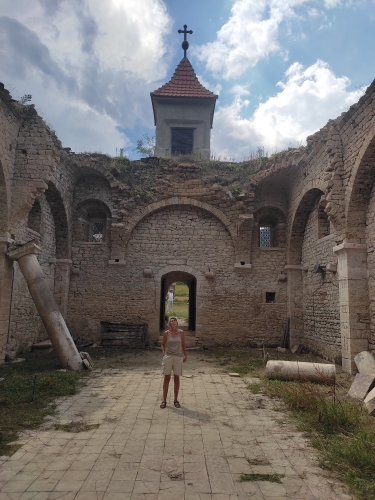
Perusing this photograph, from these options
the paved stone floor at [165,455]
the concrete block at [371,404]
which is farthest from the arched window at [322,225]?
the paved stone floor at [165,455]

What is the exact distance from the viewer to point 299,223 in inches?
489

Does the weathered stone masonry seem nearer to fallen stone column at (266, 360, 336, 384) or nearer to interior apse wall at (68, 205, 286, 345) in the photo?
interior apse wall at (68, 205, 286, 345)

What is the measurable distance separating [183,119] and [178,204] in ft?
20.1

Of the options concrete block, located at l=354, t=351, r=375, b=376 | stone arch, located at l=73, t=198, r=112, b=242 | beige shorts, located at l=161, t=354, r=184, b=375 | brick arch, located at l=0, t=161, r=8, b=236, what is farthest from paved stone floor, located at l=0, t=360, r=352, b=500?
stone arch, located at l=73, t=198, r=112, b=242

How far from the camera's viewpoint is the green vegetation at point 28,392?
472 cm

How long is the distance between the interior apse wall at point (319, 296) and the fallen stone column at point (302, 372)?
8.48 ft

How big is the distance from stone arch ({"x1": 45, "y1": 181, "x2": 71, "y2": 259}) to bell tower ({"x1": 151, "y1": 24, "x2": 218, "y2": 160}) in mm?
6431

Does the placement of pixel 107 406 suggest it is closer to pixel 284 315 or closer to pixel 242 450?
pixel 242 450

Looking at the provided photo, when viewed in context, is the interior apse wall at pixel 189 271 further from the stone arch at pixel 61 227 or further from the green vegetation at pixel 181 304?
the green vegetation at pixel 181 304

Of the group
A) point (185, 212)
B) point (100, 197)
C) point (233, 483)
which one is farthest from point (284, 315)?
point (233, 483)

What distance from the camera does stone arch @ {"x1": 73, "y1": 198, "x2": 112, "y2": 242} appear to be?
12.9 meters

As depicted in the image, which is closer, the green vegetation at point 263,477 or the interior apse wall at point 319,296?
the green vegetation at point 263,477

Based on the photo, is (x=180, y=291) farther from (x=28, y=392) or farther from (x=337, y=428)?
(x=337, y=428)

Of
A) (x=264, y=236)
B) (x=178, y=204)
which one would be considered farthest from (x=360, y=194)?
(x=178, y=204)
